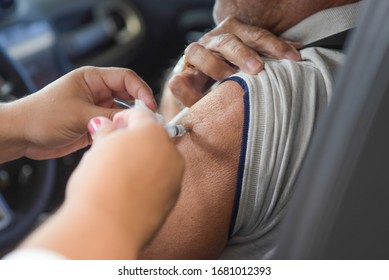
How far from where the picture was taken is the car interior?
596 millimetres

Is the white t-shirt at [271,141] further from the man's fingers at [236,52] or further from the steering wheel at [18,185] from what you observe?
the steering wheel at [18,185]

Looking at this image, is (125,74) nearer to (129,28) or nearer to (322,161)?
(322,161)

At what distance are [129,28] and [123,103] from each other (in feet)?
6.15

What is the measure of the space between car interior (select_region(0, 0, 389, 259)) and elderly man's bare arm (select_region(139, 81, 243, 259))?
136 mm

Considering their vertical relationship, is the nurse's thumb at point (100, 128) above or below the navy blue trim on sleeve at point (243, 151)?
above

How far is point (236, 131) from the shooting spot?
1.01 m

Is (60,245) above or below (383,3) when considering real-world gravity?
below

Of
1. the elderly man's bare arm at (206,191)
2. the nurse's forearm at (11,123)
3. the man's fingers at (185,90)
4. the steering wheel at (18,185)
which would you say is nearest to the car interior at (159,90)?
the steering wheel at (18,185)

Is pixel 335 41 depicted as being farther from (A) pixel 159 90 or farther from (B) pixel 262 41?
(A) pixel 159 90

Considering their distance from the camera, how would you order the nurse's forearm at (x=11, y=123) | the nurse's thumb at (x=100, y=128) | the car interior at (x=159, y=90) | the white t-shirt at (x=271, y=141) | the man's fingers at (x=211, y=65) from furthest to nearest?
the man's fingers at (x=211, y=65)
the nurse's forearm at (x=11, y=123)
the white t-shirt at (x=271, y=141)
the nurse's thumb at (x=100, y=128)
the car interior at (x=159, y=90)

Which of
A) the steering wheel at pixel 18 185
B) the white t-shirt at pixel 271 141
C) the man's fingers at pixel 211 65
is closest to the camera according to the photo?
the white t-shirt at pixel 271 141

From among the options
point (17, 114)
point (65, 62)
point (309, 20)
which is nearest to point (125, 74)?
point (17, 114)

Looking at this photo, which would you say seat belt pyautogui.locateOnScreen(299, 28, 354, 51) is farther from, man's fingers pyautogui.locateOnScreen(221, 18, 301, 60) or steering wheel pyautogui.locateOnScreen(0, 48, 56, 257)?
steering wheel pyautogui.locateOnScreen(0, 48, 56, 257)

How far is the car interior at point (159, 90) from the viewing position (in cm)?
60
